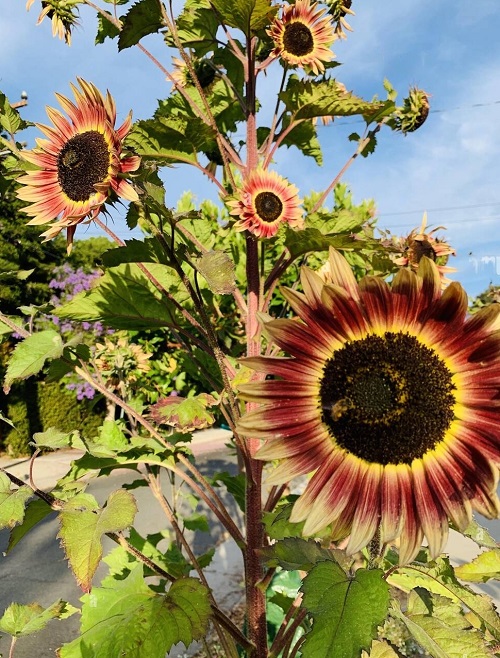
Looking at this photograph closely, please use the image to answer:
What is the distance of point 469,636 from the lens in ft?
2.81

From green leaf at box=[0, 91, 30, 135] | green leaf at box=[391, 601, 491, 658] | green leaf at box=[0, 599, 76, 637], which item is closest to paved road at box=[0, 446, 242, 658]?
green leaf at box=[0, 599, 76, 637]

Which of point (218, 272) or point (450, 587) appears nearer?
point (218, 272)

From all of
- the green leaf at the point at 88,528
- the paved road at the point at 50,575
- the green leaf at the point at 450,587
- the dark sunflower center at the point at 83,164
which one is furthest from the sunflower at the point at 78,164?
the paved road at the point at 50,575

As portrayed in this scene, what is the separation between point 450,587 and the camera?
40.9 inches

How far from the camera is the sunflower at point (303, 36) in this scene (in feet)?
4.78

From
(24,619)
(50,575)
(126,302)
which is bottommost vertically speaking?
(50,575)

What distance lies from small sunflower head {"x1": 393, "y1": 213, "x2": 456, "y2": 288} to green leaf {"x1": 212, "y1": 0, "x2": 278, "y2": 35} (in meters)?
0.68

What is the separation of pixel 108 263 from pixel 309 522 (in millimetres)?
694

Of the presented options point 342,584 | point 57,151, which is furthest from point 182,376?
point 342,584

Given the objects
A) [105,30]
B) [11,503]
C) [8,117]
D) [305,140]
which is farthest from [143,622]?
[105,30]

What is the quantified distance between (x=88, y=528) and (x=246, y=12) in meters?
1.14

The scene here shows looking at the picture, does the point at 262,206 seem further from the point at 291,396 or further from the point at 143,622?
the point at 143,622

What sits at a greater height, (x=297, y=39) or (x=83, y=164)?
(x=297, y=39)

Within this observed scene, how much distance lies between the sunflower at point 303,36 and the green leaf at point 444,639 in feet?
4.50
